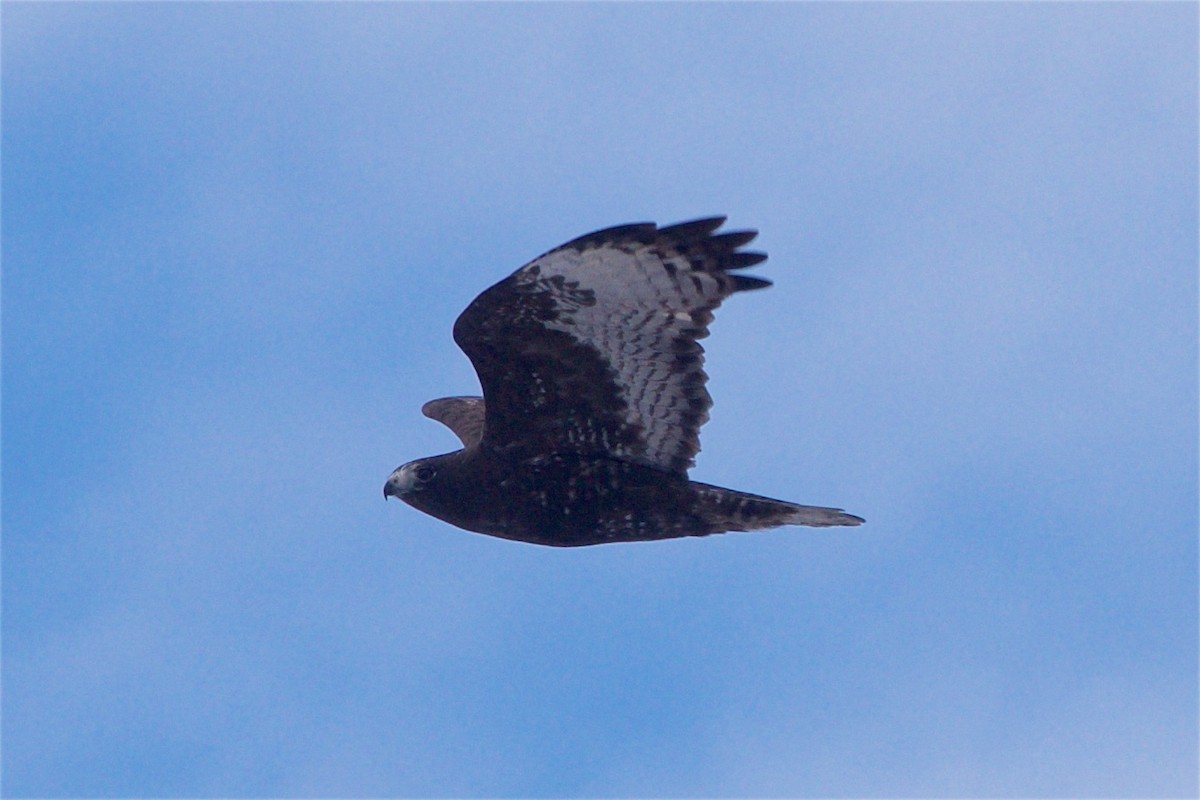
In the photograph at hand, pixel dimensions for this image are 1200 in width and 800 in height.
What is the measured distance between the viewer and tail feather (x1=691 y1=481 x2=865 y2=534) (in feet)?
43.9

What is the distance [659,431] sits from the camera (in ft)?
44.3

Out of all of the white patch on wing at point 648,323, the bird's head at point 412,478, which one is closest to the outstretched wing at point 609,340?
the white patch on wing at point 648,323

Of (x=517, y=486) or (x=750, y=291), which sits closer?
(x=750, y=291)

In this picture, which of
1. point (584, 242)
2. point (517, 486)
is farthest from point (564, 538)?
point (584, 242)

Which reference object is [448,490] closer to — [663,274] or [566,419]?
[566,419]

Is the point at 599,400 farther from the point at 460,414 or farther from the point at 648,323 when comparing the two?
the point at 460,414

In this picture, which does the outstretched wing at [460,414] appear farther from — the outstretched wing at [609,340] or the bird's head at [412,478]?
the outstretched wing at [609,340]

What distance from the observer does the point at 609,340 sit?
43.1 feet

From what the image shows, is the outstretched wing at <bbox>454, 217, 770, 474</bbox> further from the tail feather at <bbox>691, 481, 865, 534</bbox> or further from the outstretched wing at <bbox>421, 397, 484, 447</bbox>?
the outstretched wing at <bbox>421, 397, 484, 447</bbox>

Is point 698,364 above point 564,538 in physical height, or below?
above

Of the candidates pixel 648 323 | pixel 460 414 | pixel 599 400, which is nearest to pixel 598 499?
pixel 599 400

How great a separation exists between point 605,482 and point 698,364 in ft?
3.69

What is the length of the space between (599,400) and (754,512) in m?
1.32

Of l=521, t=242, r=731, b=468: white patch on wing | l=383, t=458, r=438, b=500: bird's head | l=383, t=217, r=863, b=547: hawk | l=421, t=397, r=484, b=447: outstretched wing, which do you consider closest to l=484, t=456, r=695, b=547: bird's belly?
l=383, t=217, r=863, b=547: hawk
